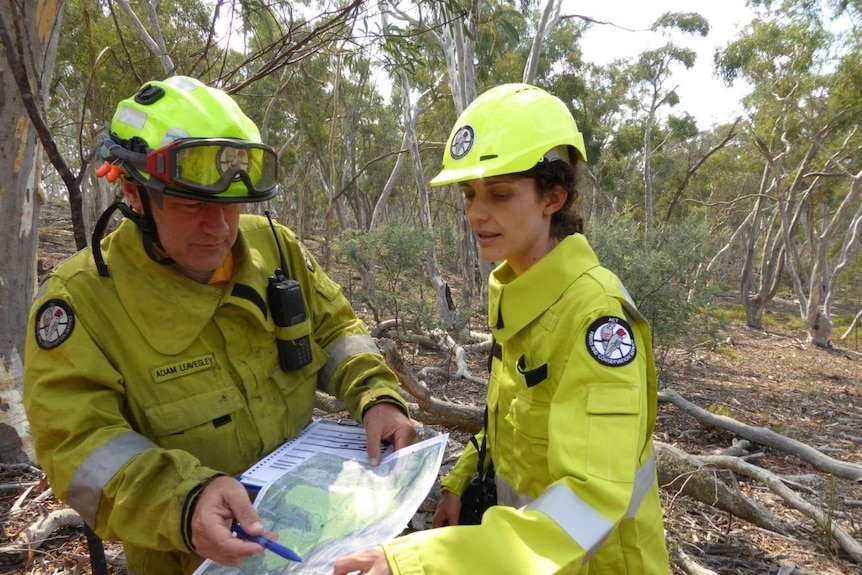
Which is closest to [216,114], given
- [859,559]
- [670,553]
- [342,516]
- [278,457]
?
[278,457]

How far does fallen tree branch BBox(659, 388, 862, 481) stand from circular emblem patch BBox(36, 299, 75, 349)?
4525mm

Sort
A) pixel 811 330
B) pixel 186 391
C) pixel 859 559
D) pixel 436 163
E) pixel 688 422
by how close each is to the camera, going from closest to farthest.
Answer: pixel 186 391, pixel 859 559, pixel 688 422, pixel 811 330, pixel 436 163

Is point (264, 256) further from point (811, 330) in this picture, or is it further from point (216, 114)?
point (811, 330)

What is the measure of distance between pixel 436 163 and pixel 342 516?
23680 millimetres

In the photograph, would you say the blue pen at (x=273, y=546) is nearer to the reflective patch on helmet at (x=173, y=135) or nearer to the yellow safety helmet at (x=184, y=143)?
the yellow safety helmet at (x=184, y=143)

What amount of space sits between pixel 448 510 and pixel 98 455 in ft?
3.46

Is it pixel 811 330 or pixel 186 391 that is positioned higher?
pixel 186 391

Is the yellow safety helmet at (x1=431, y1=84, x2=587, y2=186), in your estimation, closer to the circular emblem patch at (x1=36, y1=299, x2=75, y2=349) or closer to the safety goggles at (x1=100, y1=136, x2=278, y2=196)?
the safety goggles at (x1=100, y1=136, x2=278, y2=196)

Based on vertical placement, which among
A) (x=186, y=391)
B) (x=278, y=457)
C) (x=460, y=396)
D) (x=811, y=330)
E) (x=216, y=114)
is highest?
(x=216, y=114)

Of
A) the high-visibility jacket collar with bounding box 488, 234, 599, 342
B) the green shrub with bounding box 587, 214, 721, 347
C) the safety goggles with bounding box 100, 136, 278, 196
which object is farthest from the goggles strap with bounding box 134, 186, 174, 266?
the green shrub with bounding box 587, 214, 721, 347

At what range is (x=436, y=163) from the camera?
24094 millimetres

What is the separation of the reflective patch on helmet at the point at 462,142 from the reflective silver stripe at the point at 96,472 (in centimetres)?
110

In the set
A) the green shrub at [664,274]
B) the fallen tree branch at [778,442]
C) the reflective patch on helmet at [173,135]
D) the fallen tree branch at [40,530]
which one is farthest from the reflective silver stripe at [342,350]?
the green shrub at [664,274]

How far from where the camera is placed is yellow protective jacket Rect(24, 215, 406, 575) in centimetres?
119
